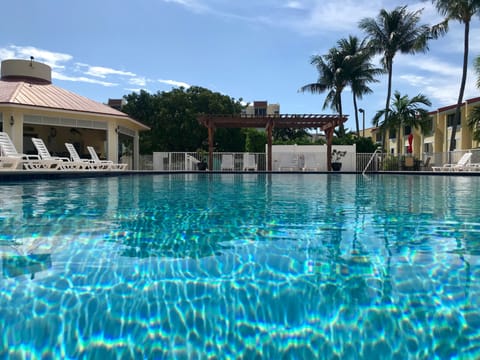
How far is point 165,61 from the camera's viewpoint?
77.0 ft

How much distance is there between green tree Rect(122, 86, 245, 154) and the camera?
30.2 m

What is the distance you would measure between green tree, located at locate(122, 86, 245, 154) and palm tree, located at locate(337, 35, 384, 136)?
393 inches

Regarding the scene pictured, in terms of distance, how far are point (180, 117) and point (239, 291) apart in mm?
29130

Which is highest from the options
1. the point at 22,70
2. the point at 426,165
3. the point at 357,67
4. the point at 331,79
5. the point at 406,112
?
the point at 357,67

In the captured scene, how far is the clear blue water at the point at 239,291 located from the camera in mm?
1813

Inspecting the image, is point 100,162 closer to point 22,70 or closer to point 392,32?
point 22,70

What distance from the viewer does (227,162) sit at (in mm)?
21828

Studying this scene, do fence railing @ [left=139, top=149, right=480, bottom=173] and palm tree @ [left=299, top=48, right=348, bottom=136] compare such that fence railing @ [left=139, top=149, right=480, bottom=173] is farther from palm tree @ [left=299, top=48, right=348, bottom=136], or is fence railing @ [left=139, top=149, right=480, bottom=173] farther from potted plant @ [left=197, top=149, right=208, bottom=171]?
palm tree @ [left=299, top=48, right=348, bottom=136]

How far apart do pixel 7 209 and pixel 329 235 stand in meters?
4.58

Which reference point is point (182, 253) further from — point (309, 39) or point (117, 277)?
point (309, 39)

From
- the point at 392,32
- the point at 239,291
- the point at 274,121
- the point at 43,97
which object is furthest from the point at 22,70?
the point at 239,291

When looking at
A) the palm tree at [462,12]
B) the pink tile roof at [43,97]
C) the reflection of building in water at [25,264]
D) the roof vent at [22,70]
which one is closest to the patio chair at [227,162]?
the pink tile roof at [43,97]

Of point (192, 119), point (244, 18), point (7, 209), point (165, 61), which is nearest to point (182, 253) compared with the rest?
point (7, 209)

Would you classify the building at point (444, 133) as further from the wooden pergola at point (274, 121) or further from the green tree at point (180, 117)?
the green tree at point (180, 117)
